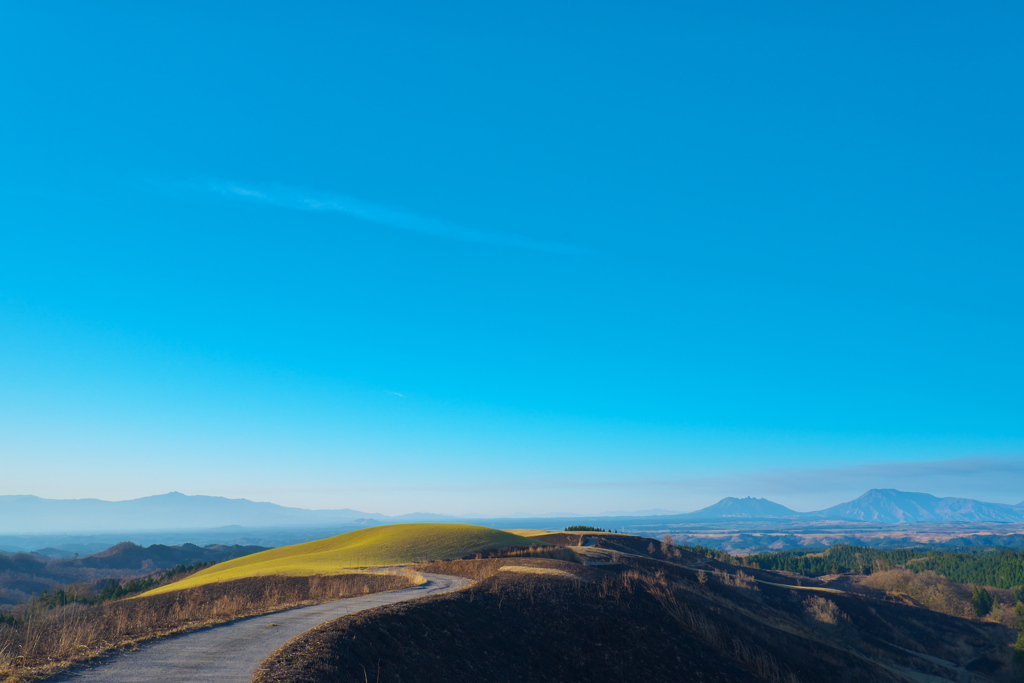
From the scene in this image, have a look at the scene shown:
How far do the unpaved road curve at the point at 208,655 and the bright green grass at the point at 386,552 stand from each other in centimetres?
2855

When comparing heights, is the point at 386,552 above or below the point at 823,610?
above

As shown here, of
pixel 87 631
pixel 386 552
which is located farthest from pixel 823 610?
pixel 87 631

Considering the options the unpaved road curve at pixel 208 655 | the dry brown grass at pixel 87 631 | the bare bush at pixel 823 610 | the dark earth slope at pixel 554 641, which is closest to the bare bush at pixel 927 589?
the bare bush at pixel 823 610

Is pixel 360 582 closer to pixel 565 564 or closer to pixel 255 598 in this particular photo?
pixel 255 598

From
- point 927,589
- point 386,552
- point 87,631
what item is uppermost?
point 87,631

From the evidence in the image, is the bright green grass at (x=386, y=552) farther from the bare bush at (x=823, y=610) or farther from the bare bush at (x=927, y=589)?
the bare bush at (x=927, y=589)

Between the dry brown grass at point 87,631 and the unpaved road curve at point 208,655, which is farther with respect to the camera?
the unpaved road curve at point 208,655

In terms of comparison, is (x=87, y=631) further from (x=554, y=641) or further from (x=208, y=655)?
(x=554, y=641)

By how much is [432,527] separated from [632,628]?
54579 mm

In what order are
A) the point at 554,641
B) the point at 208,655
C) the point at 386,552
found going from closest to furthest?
the point at 208,655, the point at 554,641, the point at 386,552

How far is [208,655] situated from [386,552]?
47.9m

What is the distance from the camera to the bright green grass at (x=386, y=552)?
2180 inches

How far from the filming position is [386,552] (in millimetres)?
62562

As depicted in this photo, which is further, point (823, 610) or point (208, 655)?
point (823, 610)
